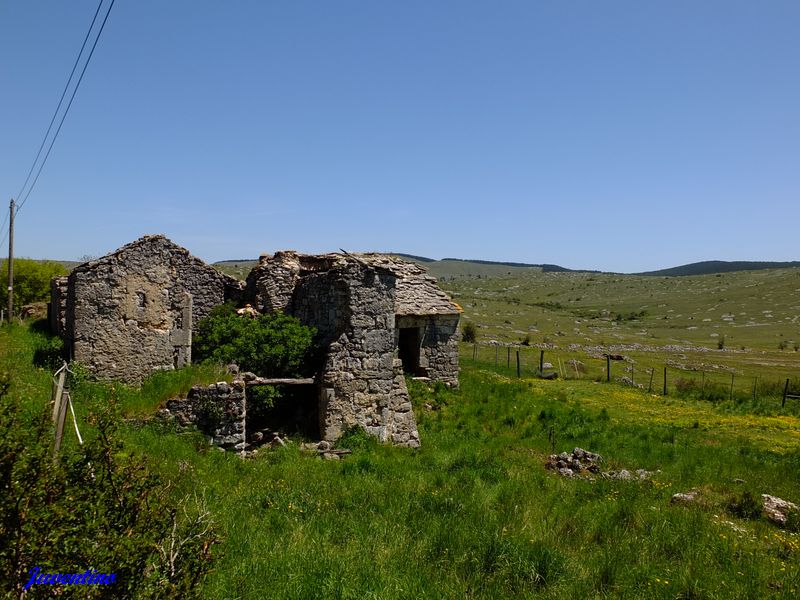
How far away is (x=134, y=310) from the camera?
14.4 m

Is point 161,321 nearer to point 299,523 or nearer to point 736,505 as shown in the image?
point 299,523

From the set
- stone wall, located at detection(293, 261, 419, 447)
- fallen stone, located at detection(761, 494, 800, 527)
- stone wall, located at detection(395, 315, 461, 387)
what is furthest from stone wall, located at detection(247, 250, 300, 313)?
fallen stone, located at detection(761, 494, 800, 527)

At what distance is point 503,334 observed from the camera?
62406 mm

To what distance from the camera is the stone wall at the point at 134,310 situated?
13820 millimetres

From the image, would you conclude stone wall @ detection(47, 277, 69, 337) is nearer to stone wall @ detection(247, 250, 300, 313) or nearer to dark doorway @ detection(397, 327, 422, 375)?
stone wall @ detection(247, 250, 300, 313)

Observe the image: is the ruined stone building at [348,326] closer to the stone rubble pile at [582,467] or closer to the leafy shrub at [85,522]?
the stone rubble pile at [582,467]

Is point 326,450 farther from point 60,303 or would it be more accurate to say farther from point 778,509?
point 60,303

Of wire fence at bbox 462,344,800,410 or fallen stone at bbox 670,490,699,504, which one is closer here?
fallen stone at bbox 670,490,699,504

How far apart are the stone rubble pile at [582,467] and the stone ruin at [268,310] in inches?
143

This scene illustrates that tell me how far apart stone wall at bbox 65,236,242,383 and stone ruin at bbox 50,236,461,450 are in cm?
2

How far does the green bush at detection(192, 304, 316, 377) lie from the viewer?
14.5 m

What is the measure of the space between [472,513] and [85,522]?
631 cm

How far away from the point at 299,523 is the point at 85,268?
9.32 meters

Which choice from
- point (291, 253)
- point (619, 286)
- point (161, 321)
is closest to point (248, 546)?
point (161, 321)
